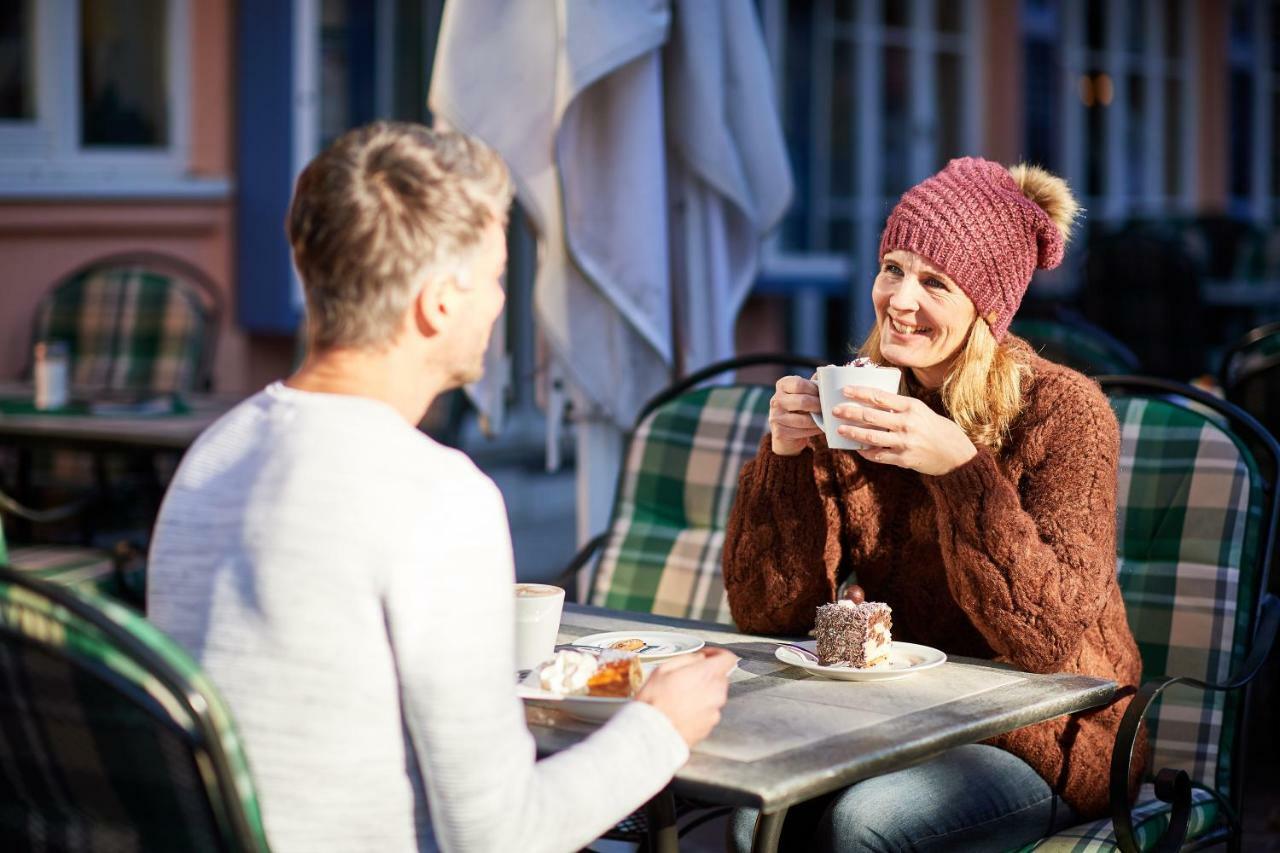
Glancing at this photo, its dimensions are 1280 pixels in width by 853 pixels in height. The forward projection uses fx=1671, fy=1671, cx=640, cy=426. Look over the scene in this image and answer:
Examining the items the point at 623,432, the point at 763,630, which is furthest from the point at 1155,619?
the point at 623,432

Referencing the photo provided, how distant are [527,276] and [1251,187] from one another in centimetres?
917

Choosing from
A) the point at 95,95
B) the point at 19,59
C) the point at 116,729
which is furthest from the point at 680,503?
the point at 19,59

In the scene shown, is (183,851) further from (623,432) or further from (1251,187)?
(1251,187)

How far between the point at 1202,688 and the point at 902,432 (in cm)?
74

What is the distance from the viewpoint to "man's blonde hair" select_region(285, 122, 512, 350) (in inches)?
62.4

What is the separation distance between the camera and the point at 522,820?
5.15 feet

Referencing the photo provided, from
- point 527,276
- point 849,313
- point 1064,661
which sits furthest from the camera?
point 849,313

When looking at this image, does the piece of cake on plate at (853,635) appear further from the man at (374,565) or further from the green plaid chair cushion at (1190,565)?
the green plaid chair cushion at (1190,565)

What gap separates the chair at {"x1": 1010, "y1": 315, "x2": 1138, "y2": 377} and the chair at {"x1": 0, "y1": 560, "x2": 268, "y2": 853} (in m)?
3.42

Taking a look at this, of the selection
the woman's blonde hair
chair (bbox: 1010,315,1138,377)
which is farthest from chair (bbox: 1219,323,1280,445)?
the woman's blonde hair

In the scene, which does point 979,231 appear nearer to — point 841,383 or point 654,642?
point 841,383

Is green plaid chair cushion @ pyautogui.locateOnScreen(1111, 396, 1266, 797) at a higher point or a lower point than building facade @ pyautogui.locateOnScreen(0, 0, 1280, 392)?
lower

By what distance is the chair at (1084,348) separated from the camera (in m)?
4.53

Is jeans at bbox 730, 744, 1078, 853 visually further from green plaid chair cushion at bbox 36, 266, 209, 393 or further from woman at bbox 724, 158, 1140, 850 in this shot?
green plaid chair cushion at bbox 36, 266, 209, 393
